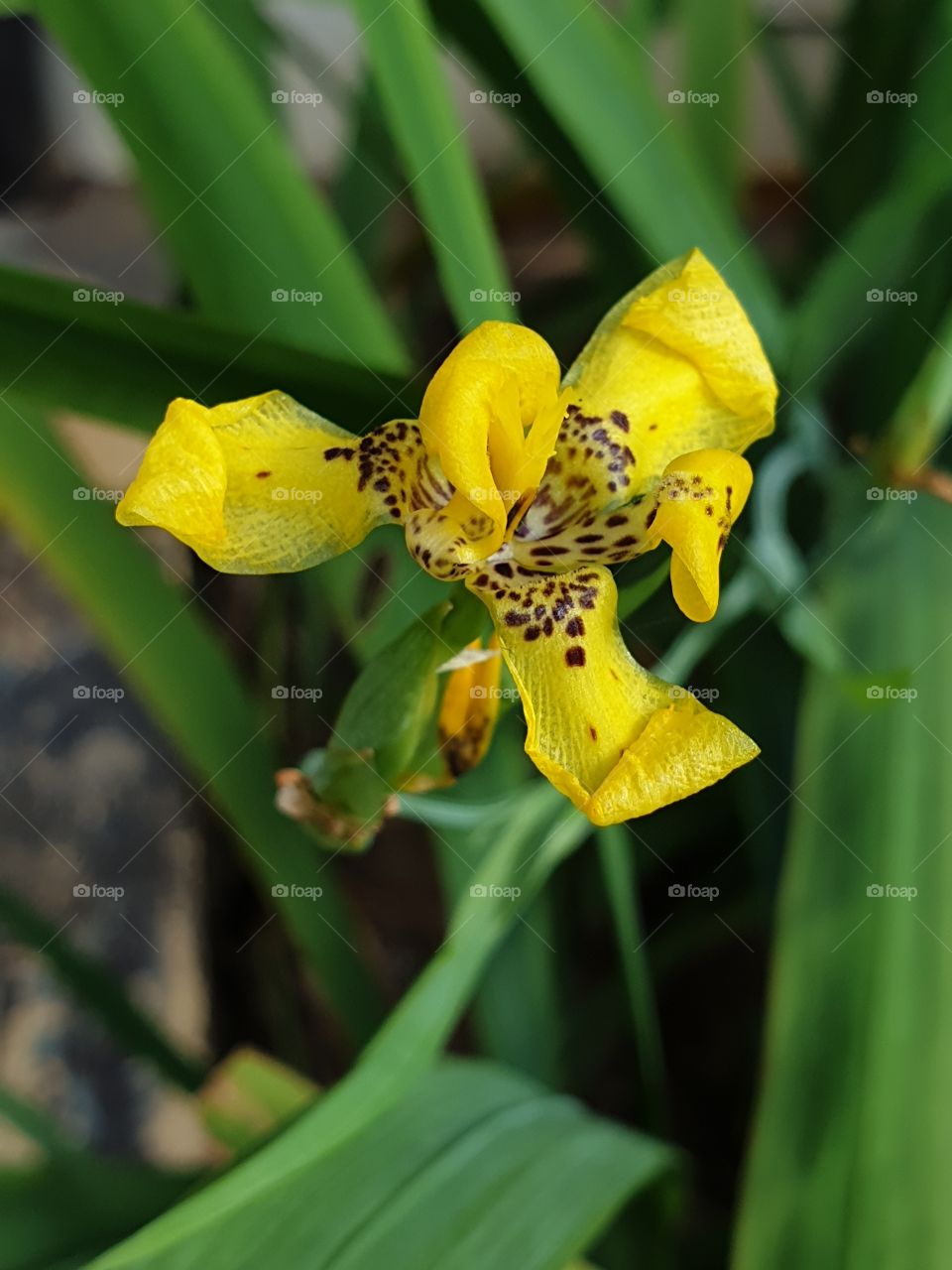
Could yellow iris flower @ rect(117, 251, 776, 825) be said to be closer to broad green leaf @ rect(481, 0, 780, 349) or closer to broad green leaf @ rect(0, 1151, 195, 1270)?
broad green leaf @ rect(481, 0, 780, 349)

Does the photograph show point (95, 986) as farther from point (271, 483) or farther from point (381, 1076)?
point (271, 483)

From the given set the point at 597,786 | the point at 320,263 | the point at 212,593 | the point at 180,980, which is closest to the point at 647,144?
the point at 320,263

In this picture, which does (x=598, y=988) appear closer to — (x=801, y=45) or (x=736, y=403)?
(x=736, y=403)

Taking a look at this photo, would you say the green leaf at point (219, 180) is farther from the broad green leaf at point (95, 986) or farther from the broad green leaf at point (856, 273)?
the broad green leaf at point (95, 986)

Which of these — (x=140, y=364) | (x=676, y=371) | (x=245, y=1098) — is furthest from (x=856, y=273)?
(x=245, y=1098)

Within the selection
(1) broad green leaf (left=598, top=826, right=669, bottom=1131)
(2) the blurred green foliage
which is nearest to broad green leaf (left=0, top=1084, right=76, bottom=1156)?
(2) the blurred green foliage

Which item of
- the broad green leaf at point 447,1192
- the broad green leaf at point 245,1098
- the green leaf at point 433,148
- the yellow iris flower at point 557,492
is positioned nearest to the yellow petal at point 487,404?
the yellow iris flower at point 557,492
